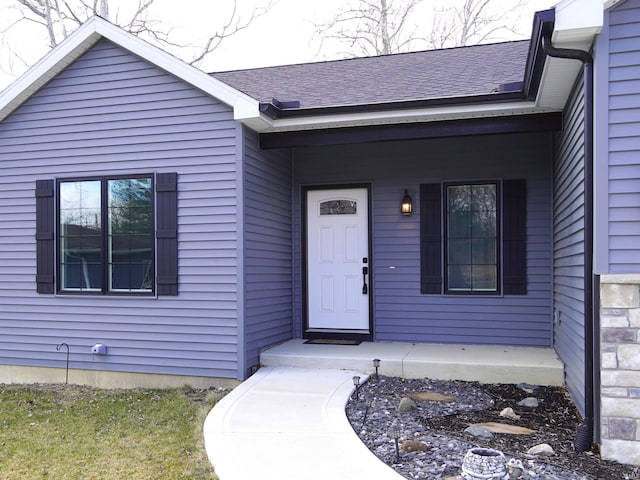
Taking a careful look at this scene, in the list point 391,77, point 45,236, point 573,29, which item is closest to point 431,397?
point 573,29

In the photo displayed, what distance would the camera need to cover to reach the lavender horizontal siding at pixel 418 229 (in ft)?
19.2

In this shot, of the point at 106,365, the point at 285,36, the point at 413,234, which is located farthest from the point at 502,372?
the point at 285,36

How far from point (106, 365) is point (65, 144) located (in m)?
2.47

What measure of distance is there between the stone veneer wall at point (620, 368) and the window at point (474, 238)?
2.52 m

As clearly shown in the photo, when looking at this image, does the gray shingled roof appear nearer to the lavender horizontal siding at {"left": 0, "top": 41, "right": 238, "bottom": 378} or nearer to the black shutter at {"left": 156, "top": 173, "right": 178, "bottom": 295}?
the lavender horizontal siding at {"left": 0, "top": 41, "right": 238, "bottom": 378}

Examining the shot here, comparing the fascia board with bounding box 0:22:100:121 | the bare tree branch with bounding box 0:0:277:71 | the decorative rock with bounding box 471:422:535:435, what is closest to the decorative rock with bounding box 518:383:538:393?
the decorative rock with bounding box 471:422:535:435

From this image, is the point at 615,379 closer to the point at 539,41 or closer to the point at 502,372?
the point at 502,372

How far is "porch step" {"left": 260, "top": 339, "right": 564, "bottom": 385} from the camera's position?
4.96 meters

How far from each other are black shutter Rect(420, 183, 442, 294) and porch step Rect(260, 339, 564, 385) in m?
0.73

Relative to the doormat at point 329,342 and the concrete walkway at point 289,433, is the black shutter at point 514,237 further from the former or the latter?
the concrete walkway at point 289,433

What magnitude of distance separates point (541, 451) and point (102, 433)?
3.22m

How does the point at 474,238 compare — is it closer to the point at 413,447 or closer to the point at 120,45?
the point at 413,447

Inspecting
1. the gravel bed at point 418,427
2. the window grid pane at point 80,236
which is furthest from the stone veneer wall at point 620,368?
the window grid pane at point 80,236

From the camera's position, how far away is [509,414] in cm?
413
